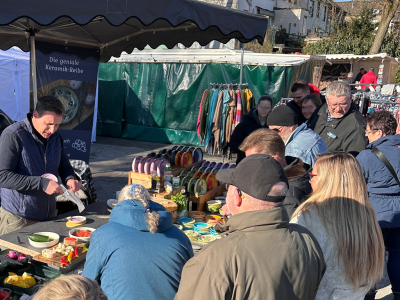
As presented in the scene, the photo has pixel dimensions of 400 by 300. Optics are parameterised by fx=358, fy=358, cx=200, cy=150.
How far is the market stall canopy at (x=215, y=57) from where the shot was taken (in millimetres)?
10719

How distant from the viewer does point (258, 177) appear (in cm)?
149

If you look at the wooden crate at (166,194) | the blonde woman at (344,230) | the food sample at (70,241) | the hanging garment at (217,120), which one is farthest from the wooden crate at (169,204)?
the hanging garment at (217,120)

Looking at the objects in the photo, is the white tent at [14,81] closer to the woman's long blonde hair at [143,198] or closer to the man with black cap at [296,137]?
the man with black cap at [296,137]

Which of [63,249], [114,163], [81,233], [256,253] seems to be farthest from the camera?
[114,163]

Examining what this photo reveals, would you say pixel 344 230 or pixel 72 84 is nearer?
pixel 344 230

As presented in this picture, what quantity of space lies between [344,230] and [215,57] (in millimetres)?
10442

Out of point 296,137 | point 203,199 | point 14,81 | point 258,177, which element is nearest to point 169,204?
point 203,199

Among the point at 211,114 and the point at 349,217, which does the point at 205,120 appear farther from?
the point at 349,217

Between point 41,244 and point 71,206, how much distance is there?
64.1 inches

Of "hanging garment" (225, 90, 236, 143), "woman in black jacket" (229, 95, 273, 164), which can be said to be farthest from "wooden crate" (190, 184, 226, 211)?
"hanging garment" (225, 90, 236, 143)

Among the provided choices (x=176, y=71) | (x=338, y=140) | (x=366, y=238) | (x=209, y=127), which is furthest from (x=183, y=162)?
(x=176, y=71)

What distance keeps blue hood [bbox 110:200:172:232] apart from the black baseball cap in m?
0.69

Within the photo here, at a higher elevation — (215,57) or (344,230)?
(215,57)

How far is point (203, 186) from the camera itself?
14.8 ft
